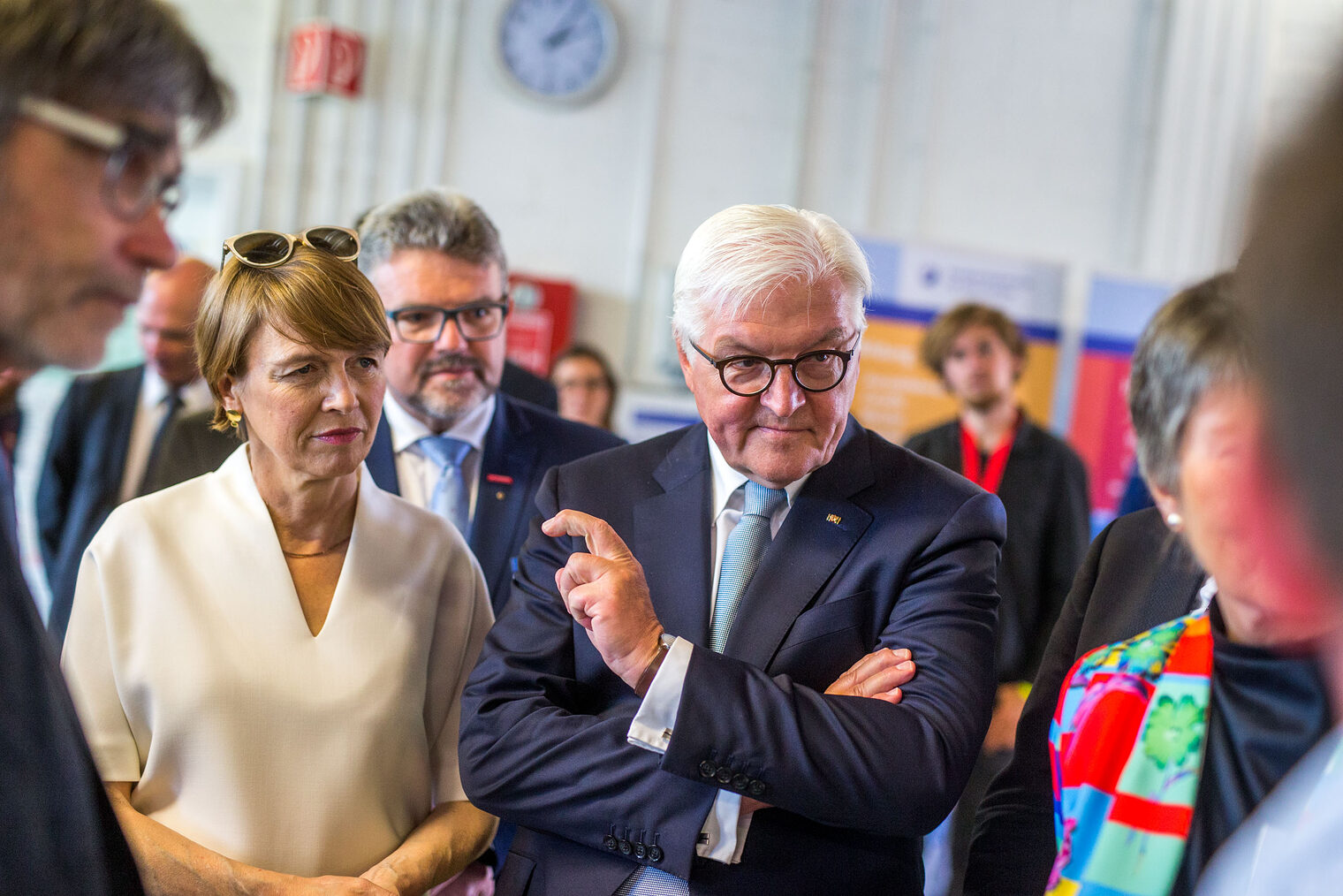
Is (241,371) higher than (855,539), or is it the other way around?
(241,371)

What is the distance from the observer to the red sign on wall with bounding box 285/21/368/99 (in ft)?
21.1

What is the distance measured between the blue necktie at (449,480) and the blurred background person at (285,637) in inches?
17.3

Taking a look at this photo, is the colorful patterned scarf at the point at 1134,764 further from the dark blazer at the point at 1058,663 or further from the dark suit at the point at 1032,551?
Answer: the dark suit at the point at 1032,551

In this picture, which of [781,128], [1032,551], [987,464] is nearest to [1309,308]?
[1032,551]

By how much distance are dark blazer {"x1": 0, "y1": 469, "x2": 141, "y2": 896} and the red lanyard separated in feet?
10.8

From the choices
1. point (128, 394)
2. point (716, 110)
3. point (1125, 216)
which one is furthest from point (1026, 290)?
point (128, 394)

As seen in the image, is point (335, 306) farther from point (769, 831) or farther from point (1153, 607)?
point (1153, 607)

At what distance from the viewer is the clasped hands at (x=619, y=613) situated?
1.79 m

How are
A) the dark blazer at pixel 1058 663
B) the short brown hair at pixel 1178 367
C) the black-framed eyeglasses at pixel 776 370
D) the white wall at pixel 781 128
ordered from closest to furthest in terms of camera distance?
the short brown hair at pixel 1178 367 → the dark blazer at pixel 1058 663 → the black-framed eyeglasses at pixel 776 370 → the white wall at pixel 781 128

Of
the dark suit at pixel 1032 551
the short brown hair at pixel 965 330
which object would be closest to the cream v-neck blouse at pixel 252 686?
the dark suit at pixel 1032 551

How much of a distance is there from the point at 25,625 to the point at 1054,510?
3.26m

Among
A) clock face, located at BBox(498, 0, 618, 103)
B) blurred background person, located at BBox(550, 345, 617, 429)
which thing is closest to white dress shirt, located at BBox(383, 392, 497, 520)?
blurred background person, located at BBox(550, 345, 617, 429)

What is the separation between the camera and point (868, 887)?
1872 mm

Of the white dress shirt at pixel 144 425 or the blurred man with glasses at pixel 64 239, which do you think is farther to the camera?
the white dress shirt at pixel 144 425
